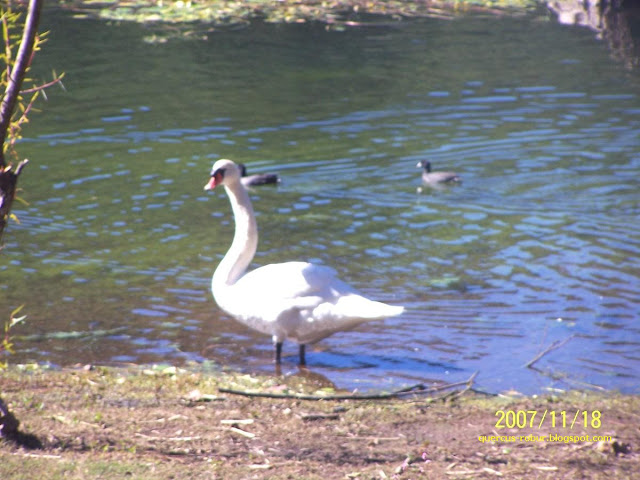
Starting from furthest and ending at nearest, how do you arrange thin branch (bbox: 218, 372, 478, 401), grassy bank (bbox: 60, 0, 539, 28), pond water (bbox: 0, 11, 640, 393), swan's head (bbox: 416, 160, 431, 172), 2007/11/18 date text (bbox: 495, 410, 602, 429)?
grassy bank (bbox: 60, 0, 539, 28) → swan's head (bbox: 416, 160, 431, 172) → pond water (bbox: 0, 11, 640, 393) → thin branch (bbox: 218, 372, 478, 401) → 2007/11/18 date text (bbox: 495, 410, 602, 429)

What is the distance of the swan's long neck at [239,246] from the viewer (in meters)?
8.27

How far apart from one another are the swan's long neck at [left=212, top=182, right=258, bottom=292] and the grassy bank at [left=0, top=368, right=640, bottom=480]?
1495 millimetres

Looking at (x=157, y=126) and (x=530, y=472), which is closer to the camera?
(x=530, y=472)

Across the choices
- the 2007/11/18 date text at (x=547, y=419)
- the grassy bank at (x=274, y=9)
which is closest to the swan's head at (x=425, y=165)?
the 2007/11/18 date text at (x=547, y=419)

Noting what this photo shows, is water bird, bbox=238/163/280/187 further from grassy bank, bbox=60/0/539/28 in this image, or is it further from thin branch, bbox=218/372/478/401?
grassy bank, bbox=60/0/539/28

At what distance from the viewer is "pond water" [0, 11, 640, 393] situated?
27.1ft

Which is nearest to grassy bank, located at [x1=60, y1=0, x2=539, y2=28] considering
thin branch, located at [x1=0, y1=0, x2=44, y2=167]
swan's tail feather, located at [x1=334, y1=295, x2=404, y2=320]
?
swan's tail feather, located at [x1=334, y1=295, x2=404, y2=320]

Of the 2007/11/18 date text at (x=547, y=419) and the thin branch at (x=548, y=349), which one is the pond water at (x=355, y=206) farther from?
the 2007/11/18 date text at (x=547, y=419)

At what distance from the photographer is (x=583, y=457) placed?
5.26 m

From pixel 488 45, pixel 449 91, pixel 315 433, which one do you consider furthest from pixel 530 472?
pixel 488 45

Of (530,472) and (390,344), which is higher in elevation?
(530,472)

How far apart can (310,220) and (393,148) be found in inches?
159

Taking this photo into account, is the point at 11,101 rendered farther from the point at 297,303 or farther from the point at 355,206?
the point at 355,206

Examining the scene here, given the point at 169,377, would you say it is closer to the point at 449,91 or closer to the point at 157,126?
the point at 157,126
